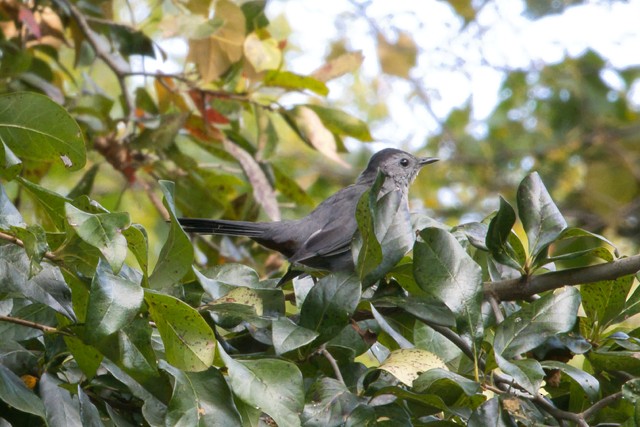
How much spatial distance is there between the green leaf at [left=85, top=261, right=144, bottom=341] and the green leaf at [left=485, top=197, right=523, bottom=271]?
912 mm

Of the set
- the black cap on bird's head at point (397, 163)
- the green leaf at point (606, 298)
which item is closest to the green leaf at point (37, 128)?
the green leaf at point (606, 298)

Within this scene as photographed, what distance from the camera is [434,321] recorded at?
2074mm

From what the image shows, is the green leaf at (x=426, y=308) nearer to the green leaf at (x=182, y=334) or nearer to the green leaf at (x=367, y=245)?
the green leaf at (x=367, y=245)

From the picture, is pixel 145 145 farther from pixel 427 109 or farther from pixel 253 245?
pixel 427 109

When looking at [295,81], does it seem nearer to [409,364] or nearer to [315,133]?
[315,133]

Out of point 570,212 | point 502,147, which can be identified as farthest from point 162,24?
point 502,147

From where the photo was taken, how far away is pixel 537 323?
2.04m

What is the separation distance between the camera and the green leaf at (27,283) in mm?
1878

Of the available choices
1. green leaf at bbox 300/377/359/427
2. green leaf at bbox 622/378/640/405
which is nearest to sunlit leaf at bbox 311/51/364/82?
green leaf at bbox 300/377/359/427

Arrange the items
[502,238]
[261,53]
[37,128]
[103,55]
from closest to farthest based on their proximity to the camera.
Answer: [502,238]
[37,128]
[261,53]
[103,55]

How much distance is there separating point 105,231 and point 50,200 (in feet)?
0.88

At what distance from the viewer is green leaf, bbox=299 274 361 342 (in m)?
1.97

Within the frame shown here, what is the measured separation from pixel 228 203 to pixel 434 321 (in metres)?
2.43

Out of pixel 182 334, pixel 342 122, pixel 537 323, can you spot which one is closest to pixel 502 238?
pixel 537 323
